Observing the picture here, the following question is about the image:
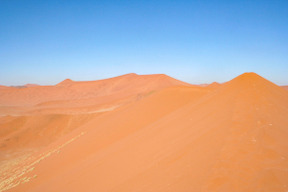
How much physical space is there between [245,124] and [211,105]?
2371 millimetres

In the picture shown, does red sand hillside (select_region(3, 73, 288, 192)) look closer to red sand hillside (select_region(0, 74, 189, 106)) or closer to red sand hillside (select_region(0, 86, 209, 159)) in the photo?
red sand hillside (select_region(0, 86, 209, 159))

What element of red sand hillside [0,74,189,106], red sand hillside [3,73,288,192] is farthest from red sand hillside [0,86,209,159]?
red sand hillside [0,74,189,106]

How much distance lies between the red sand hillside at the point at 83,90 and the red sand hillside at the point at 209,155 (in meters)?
33.4

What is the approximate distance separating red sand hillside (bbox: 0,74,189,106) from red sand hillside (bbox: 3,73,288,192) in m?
33.4

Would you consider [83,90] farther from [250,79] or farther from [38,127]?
[250,79]

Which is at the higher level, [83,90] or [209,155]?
[83,90]

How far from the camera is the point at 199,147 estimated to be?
4164 millimetres

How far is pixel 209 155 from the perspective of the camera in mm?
3670

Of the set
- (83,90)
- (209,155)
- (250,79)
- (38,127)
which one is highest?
(83,90)

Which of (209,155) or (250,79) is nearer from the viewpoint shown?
(209,155)

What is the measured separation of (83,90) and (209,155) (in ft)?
159

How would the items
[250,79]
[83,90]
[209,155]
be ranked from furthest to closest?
[83,90] → [250,79] → [209,155]

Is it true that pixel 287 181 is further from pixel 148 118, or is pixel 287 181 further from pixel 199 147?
pixel 148 118

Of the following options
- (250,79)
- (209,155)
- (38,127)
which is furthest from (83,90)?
(209,155)
